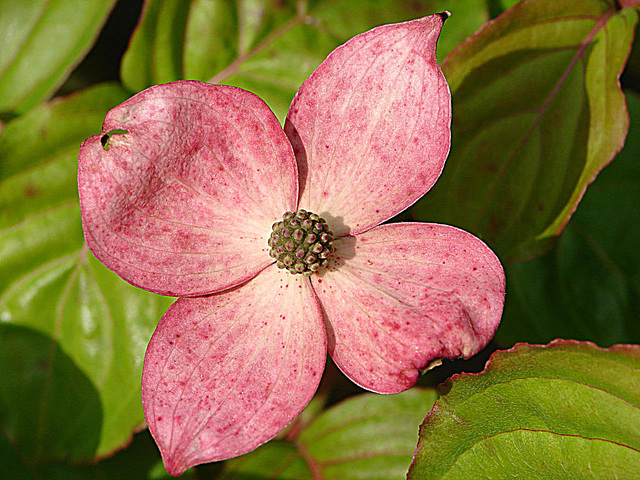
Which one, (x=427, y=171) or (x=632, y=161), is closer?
(x=427, y=171)

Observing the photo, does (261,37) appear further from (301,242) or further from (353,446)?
(353,446)

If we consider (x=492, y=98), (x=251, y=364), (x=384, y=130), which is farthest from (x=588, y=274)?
(x=251, y=364)

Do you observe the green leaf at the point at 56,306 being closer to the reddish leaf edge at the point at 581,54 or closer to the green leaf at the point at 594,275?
the reddish leaf edge at the point at 581,54

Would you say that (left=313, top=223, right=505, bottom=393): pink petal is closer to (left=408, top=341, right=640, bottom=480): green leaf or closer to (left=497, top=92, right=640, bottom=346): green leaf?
(left=408, top=341, right=640, bottom=480): green leaf

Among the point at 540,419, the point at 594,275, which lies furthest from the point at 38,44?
the point at 594,275

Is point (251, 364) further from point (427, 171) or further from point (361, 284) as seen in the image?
point (427, 171)
